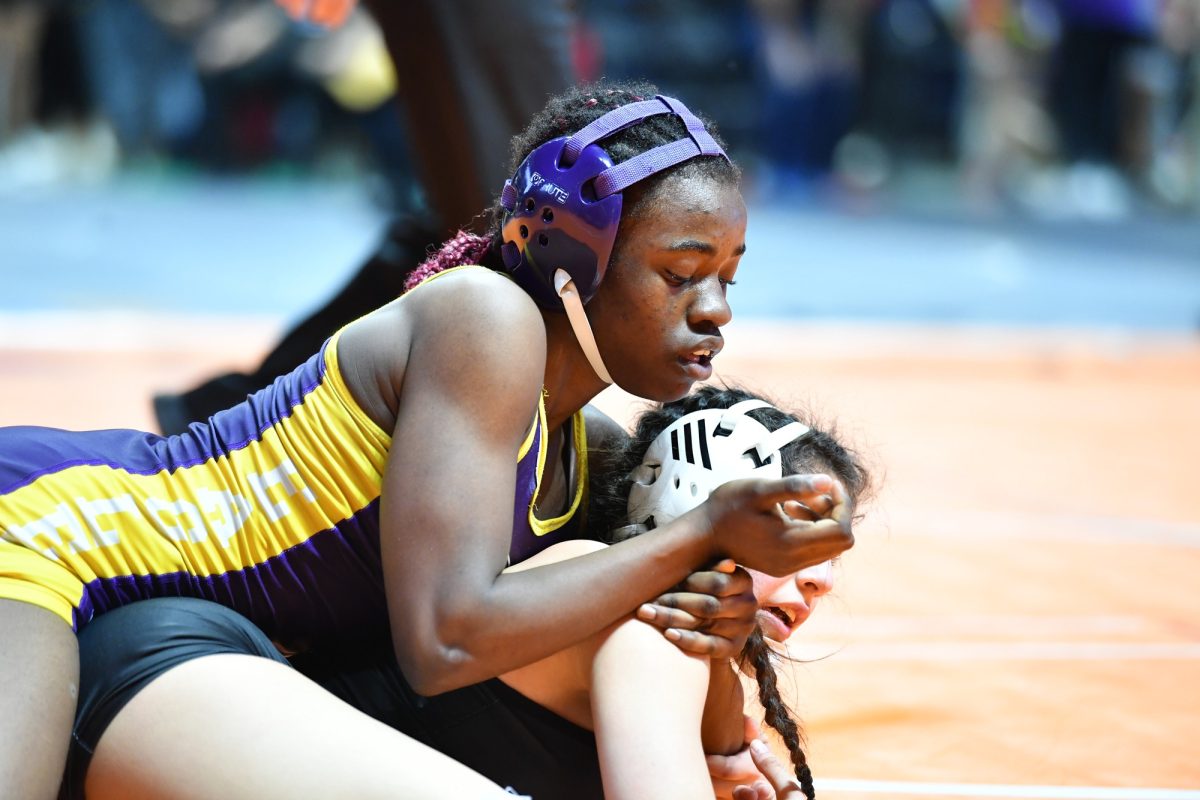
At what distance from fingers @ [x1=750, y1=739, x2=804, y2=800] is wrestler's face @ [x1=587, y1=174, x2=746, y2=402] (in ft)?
1.97

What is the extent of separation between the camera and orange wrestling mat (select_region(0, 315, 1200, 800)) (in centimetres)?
318

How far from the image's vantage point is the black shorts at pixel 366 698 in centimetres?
216

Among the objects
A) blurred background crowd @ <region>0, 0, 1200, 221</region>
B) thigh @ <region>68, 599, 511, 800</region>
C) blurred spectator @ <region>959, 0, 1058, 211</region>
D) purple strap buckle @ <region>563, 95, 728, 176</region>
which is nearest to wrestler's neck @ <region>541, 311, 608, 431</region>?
purple strap buckle @ <region>563, 95, 728, 176</region>

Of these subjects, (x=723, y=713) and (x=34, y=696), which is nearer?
(x=34, y=696)

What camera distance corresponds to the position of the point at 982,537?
16.3 feet

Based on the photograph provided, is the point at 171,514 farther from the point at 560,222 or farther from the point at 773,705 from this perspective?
the point at 773,705

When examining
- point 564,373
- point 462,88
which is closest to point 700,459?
point 564,373

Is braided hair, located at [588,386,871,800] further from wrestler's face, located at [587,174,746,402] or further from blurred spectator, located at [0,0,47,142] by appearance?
blurred spectator, located at [0,0,47,142]

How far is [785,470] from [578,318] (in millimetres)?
425

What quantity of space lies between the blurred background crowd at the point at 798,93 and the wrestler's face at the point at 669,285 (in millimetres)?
Result: 12659

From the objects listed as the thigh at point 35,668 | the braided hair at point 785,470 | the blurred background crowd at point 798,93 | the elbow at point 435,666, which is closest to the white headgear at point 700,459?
the braided hair at point 785,470

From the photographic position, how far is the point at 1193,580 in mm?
4516

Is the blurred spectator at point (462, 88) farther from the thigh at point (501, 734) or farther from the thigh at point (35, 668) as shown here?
the thigh at point (35, 668)

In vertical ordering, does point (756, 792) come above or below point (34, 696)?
below
